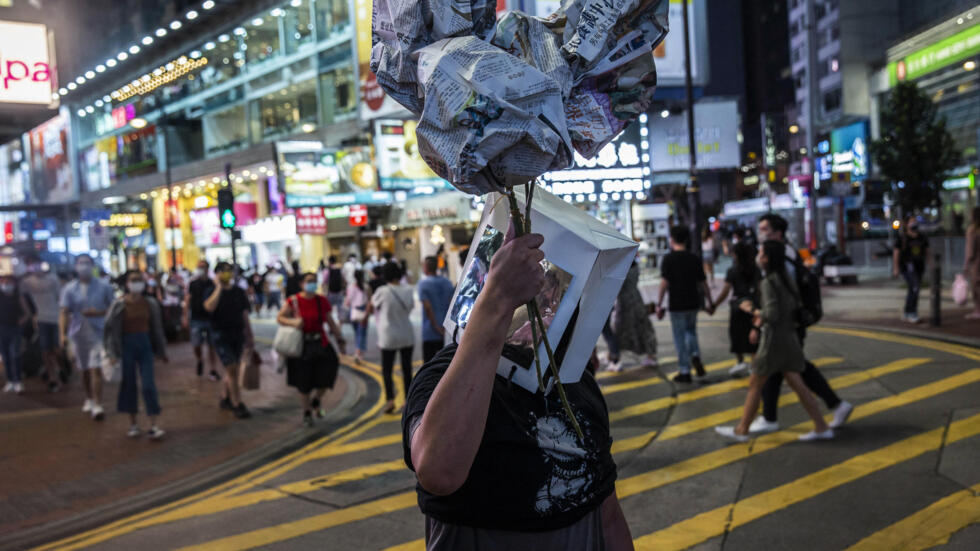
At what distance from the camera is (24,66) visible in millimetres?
7363

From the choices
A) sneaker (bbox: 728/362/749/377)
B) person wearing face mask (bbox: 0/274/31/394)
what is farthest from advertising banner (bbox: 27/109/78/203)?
sneaker (bbox: 728/362/749/377)

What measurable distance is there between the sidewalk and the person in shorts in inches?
26.1

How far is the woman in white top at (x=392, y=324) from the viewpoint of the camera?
9375 mm

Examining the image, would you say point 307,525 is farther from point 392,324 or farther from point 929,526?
point 929,526

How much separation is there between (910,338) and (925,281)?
35.1 feet

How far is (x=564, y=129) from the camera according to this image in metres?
1.52

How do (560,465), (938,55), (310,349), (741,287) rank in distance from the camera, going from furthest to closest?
1. (938,55)
2. (741,287)
3. (310,349)
4. (560,465)

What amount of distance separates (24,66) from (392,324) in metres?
4.67

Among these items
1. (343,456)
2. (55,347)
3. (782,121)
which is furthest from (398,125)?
(782,121)

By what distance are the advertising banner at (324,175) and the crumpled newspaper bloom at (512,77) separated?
26.1 metres

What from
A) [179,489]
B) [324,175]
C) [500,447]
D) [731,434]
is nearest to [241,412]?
[179,489]

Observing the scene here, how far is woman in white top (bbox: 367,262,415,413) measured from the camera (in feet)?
30.8

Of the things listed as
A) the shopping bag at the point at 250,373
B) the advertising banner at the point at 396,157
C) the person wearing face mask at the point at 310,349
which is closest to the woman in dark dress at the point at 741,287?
the person wearing face mask at the point at 310,349

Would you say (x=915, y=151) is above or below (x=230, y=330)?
above
